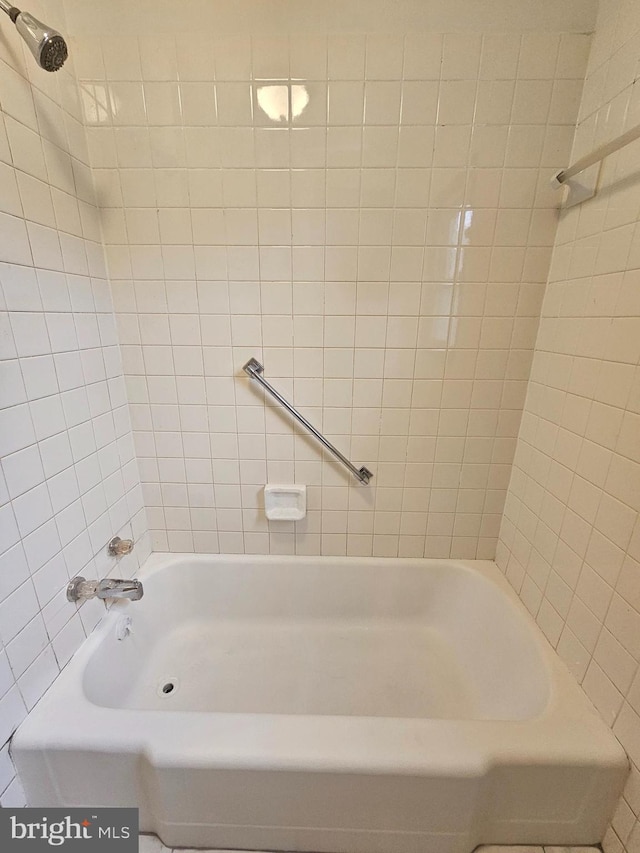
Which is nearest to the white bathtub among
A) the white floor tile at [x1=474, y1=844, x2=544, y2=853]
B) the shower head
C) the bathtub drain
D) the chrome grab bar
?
the white floor tile at [x1=474, y1=844, x2=544, y2=853]

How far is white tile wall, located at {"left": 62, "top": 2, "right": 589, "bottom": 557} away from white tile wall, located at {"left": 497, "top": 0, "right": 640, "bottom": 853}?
0.11m

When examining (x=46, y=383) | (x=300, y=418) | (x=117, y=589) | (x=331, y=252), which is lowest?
(x=117, y=589)

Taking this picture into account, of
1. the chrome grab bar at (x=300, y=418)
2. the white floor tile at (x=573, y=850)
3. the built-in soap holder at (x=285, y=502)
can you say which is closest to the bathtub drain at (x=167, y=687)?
the built-in soap holder at (x=285, y=502)

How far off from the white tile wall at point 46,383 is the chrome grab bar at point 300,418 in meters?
0.50

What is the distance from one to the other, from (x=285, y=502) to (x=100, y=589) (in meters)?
0.66

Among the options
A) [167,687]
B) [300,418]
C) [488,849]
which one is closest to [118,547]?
[167,687]

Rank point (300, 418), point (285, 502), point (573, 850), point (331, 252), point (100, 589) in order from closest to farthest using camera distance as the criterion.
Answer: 1. point (573, 850)
2. point (100, 589)
3. point (331, 252)
4. point (300, 418)
5. point (285, 502)

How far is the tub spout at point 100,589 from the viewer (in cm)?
100

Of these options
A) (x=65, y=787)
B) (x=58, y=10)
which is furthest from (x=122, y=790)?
(x=58, y=10)

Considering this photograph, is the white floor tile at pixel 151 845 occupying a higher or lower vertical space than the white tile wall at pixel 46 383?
lower

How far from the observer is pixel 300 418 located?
129 cm

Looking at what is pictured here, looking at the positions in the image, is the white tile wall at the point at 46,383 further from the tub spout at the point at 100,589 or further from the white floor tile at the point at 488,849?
the white floor tile at the point at 488,849

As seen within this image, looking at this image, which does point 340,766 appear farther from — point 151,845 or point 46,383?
point 46,383

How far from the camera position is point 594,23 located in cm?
99
